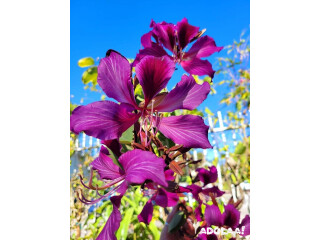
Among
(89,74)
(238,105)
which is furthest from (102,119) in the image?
(238,105)

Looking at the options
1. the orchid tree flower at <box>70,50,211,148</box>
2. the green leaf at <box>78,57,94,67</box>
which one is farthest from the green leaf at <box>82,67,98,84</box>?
the orchid tree flower at <box>70,50,211,148</box>

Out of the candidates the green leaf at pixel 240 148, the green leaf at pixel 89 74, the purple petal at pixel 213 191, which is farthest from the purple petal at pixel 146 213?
the green leaf at pixel 240 148
